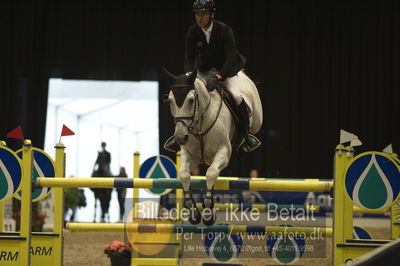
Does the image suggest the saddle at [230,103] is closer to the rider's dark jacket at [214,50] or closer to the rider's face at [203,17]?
the rider's dark jacket at [214,50]

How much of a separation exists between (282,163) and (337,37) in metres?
2.87

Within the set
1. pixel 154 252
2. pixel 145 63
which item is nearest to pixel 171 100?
pixel 154 252

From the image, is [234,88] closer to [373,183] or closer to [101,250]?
[373,183]

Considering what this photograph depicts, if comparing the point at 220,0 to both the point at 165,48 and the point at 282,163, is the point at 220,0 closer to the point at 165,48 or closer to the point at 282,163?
the point at 165,48

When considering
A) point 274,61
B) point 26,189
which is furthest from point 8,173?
point 274,61

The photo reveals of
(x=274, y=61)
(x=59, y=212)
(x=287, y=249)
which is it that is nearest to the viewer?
(x=59, y=212)

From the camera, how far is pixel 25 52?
12.8 meters

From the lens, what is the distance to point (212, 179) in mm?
3582

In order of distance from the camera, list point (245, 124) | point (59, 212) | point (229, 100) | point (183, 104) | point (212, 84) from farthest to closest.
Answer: point (59, 212)
point (245, 124)
point (229, 100)
point (212, 84)
point (183, 104)

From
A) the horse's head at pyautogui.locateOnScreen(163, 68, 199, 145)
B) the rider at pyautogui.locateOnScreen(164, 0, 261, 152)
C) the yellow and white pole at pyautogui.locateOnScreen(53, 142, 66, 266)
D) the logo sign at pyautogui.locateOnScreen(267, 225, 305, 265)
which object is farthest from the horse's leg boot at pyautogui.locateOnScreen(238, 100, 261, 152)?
the yellow and white pole at pyautogui.locateOnScreen(53, 142, 66, 266)

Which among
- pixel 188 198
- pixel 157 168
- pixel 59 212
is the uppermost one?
pixel 157 168

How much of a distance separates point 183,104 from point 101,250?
15.6 feet

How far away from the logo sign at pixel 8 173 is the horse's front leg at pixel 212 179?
1188 mm

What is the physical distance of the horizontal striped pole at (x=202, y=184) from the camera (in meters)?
3.63
